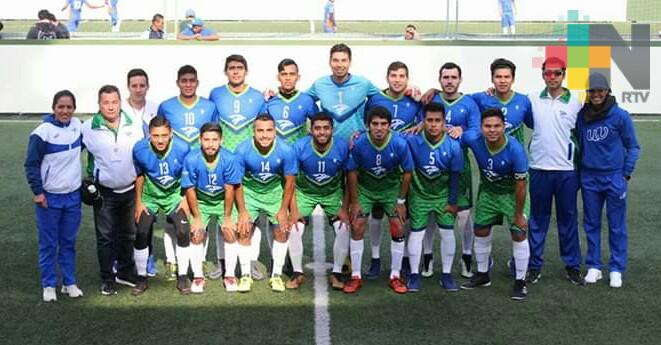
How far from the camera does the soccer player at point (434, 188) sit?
746 centimetres

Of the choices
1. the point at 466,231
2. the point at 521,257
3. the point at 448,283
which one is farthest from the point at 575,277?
the point at 448,283

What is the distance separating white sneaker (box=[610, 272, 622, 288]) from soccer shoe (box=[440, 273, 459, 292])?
1.27 m

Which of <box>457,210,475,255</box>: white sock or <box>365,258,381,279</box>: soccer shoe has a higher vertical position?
<box>457,210,475,255</box>: white sock

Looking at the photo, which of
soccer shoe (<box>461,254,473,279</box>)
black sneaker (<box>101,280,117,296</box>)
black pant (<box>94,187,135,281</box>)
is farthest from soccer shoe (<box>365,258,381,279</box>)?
black sneaker (<box>101,280,117,296</box>)

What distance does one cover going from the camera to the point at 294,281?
7699 mm

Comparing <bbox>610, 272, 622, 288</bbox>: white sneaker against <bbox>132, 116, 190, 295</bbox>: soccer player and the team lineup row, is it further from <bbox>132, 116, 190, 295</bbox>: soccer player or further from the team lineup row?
<bbox>132, 116, 190, 295</bbox>: soccer player

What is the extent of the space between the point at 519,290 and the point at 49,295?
3652 mm

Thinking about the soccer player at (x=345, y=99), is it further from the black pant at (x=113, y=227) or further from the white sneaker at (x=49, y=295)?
the white sneaker at (x=49, y=295)

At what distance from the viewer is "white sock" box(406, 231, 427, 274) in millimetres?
7602

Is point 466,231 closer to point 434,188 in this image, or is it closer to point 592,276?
point 434,188

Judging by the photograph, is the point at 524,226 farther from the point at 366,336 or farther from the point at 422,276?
the point at 366,336

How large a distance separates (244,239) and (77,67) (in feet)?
35.7

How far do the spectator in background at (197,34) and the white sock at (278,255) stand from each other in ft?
34.5

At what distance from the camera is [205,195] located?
7477 mm
